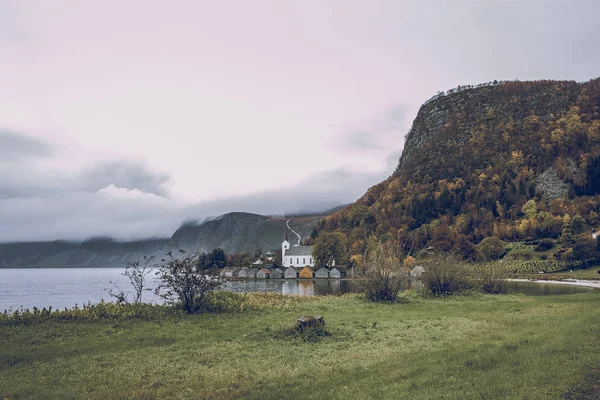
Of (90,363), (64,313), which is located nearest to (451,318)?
(90,363)

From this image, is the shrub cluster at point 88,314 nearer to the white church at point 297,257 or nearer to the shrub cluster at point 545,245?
the shrub cluster at point 545,245

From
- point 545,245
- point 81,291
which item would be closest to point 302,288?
point 81,291

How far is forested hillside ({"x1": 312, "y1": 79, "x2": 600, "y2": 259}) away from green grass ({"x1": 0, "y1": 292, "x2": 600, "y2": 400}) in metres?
113

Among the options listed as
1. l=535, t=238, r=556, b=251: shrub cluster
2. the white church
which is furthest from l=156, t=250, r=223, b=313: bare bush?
the white church

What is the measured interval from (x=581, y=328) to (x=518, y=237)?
440 ft

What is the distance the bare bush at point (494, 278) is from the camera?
143 feet

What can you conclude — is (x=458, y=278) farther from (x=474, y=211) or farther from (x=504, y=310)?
(x=474, y=211)

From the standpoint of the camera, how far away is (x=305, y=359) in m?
15.1

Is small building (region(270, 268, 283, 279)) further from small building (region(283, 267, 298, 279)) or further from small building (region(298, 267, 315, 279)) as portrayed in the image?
small building (region(298, 267, 315, 279))

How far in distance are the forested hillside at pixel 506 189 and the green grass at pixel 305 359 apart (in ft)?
371

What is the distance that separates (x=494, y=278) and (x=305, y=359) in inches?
1372

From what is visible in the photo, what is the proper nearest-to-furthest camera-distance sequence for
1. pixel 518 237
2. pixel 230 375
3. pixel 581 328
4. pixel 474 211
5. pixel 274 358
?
1. pixel 230 375
2. pixel 274 358
3. pixel 581 328
4. pixel 518 237
5. pixel 474 211

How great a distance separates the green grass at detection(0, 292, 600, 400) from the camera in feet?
37.1

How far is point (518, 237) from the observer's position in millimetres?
137500
